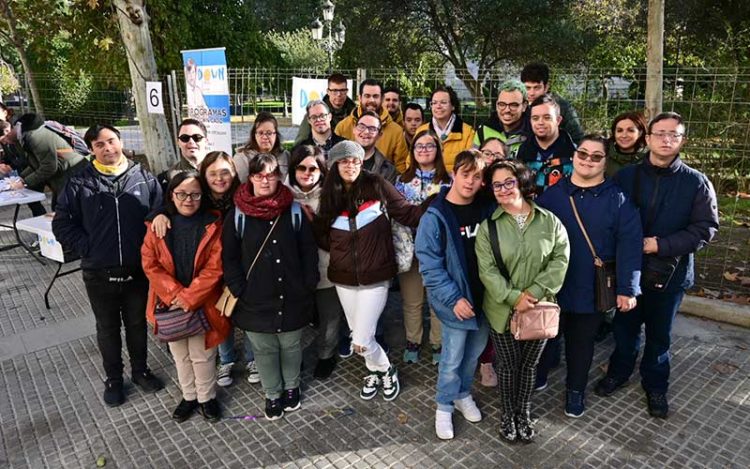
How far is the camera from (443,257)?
294 centimetres

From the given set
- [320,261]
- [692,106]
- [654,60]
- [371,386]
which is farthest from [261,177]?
[692,106]

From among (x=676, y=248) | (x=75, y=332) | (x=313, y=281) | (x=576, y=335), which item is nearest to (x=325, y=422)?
(x=313, y=281)

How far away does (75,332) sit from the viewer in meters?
4.68

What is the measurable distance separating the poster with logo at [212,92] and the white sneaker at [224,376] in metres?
3.61

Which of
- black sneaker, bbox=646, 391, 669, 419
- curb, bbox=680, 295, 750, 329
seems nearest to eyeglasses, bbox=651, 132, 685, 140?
black sneaker, bbox=646, 391, 669, 419

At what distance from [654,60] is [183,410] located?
226 inches

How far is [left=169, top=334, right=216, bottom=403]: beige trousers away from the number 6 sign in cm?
526

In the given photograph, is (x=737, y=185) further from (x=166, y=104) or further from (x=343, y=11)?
(x=343, y=11)

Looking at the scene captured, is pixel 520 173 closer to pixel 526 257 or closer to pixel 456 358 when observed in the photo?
pixel 526 257

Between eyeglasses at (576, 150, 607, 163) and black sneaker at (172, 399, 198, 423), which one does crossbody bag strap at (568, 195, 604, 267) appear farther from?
black sneaker at (172, 399, 198, 423)

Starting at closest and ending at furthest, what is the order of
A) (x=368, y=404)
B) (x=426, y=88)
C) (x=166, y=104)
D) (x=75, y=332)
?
1. (x=368, y=404)
2. (x=75, y=332)
3. (x=426, y=88)
4. (x=166, y=104)

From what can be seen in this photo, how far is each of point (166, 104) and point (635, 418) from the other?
9.50m

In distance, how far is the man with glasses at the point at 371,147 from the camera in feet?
12.9

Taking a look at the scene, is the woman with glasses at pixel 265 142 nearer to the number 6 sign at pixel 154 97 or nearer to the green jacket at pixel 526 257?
the green jacket at pixel 526 257
